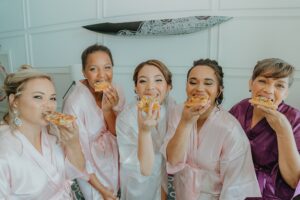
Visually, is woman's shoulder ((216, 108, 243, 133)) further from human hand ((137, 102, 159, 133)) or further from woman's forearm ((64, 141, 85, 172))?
woman's forearm ((64, 141, 85, 172))

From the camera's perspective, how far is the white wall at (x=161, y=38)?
8.66ft

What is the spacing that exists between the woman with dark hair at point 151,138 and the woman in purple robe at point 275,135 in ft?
1.87

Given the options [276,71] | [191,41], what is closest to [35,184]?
[276,71]

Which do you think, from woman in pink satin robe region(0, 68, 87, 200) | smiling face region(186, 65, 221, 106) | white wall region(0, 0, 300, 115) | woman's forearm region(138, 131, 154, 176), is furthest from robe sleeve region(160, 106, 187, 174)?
white wall region(0, 0, 300, 115)

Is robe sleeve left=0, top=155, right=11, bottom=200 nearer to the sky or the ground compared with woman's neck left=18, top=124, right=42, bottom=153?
nearer to the ground

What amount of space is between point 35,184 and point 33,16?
3819 millimetres

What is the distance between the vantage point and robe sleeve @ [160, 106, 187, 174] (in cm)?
159

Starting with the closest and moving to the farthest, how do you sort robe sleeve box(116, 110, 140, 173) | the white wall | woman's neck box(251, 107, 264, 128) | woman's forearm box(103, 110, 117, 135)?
1. woman's neck box(251, 107, 264, 128)
2. robe sleeve box(116, 110, 140, 173)
3. woman's forearm box(103, 110, 117, 135)
4. the white wall

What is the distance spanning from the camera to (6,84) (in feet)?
4.83

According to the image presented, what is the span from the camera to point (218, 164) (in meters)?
1.58

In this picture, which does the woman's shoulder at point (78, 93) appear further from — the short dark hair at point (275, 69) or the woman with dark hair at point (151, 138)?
the short dark hair at point (275, 69)

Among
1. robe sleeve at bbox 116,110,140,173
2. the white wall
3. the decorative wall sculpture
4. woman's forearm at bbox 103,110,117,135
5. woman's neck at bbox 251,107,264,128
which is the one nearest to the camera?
woman's neck at bbox 251,107,264,128

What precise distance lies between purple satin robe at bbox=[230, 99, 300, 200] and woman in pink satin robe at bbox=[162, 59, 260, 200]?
0.10 m

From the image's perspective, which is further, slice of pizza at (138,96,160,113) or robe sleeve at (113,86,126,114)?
robe sleeve at (113,86,126,114)
